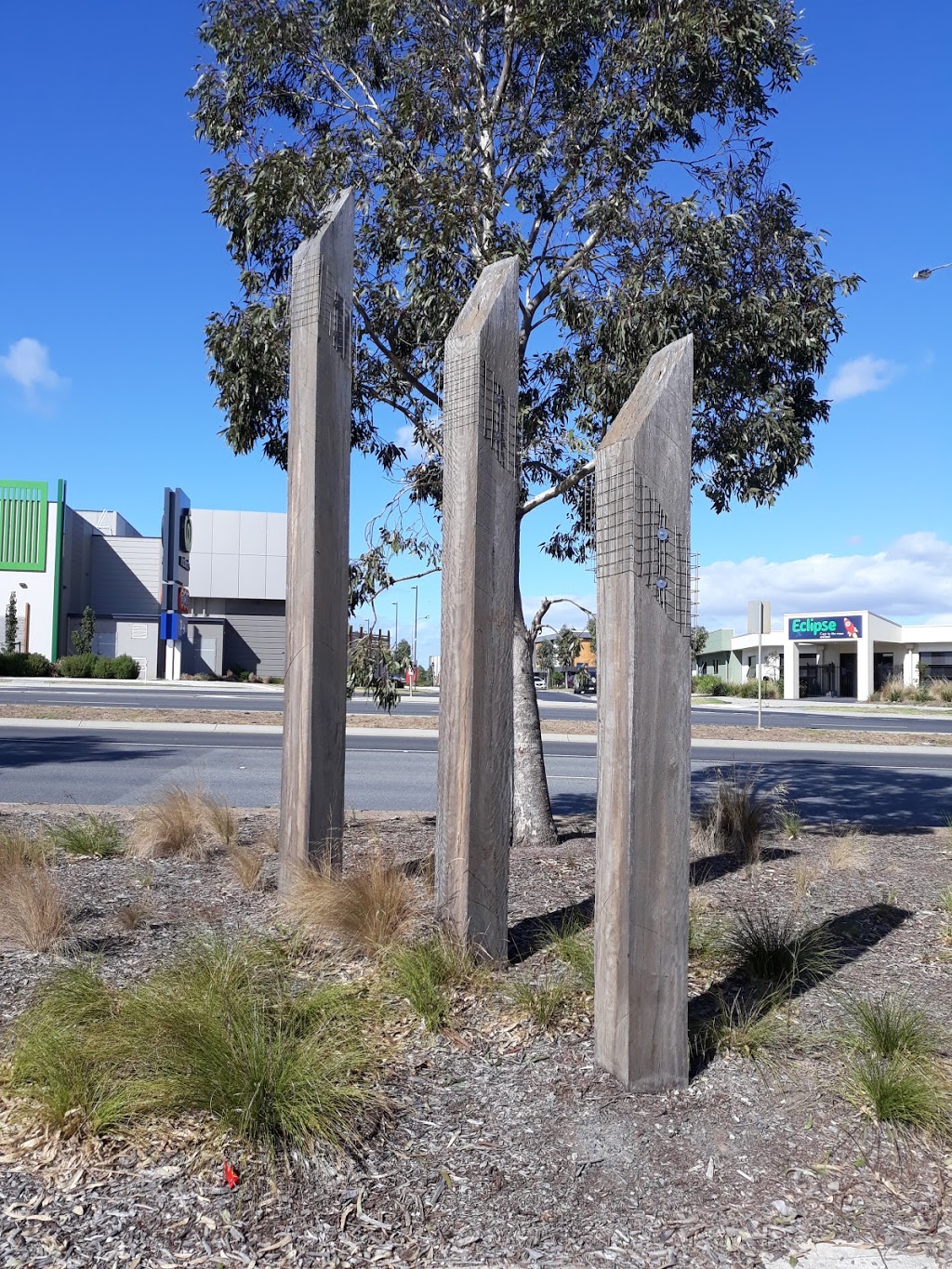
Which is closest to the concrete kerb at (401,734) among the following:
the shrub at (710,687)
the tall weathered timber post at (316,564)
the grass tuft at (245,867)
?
the grass tuft at (245,867)

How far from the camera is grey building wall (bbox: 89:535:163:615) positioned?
53375 mm

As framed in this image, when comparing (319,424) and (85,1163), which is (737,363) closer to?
(319,424)

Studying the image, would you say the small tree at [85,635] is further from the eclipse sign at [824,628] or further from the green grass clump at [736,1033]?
the green grass clump at [736,1033]

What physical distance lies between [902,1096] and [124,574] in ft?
178

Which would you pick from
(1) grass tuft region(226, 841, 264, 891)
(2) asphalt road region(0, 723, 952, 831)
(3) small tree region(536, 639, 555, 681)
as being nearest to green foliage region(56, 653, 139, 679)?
(3) small tree region(536, 639, 555, 681)

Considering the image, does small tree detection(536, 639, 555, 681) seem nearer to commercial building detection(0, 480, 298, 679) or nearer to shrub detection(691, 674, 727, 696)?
shrub detection(691, 674, 727, 696)

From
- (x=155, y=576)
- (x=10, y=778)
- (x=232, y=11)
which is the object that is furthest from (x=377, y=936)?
(x=155, y=576)

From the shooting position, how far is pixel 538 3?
22.6ft

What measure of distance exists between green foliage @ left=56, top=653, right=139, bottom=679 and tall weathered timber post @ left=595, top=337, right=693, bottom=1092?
42325mm

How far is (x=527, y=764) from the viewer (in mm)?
7215

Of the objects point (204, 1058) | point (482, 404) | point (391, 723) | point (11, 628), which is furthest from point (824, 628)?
point (204, 1058)

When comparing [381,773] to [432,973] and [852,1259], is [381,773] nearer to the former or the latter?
[432,973]

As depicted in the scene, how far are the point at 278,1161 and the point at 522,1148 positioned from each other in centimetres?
68

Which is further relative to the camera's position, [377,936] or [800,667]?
[800,667]
